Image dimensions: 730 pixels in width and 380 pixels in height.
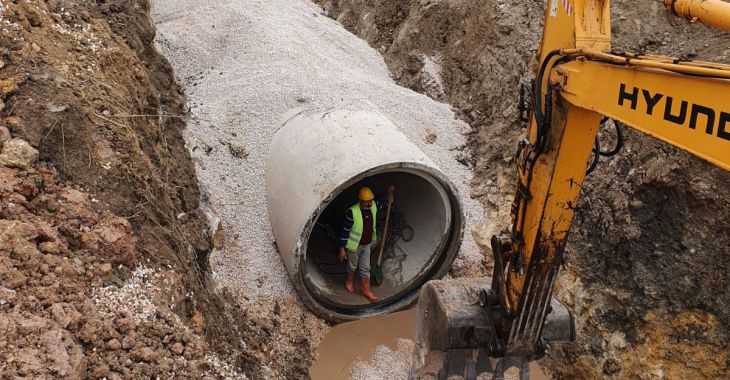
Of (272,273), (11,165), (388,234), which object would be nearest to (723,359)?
(388,234)

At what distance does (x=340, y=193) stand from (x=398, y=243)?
1117mm

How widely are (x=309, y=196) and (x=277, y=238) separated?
741 mm

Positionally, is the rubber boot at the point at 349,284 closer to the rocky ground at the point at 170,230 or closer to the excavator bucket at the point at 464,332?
the rocky ground at the point at 170,230

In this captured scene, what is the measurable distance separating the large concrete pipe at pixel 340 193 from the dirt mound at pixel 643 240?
869 millimetres

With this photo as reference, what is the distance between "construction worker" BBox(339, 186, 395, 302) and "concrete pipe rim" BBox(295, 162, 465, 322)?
0.28 meters

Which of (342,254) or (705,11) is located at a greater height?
(705,11)

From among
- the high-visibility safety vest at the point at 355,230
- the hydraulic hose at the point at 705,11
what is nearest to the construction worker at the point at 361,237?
the high-visibility safety vest at the point at 355,230

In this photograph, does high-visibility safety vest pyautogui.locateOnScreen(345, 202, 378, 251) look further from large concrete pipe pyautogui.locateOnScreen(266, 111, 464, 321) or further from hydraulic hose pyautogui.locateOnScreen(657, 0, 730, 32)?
hydraulic hose pyautogui.locateOnScreen(657, 0, 730, 32)

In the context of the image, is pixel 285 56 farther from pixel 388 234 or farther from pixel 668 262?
pixel 668 262

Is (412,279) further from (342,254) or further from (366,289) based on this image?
(342,254)

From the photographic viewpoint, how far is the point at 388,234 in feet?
24.1

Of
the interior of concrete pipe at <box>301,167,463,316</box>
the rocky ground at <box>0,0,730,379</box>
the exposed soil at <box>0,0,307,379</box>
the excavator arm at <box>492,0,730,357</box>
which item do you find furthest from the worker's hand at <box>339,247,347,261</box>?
the excavator arm at <box>492,0,730,357</box>

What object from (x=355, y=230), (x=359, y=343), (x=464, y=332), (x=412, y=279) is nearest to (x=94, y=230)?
(x=464, y=332)

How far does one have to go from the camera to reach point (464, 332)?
4.34 metres
